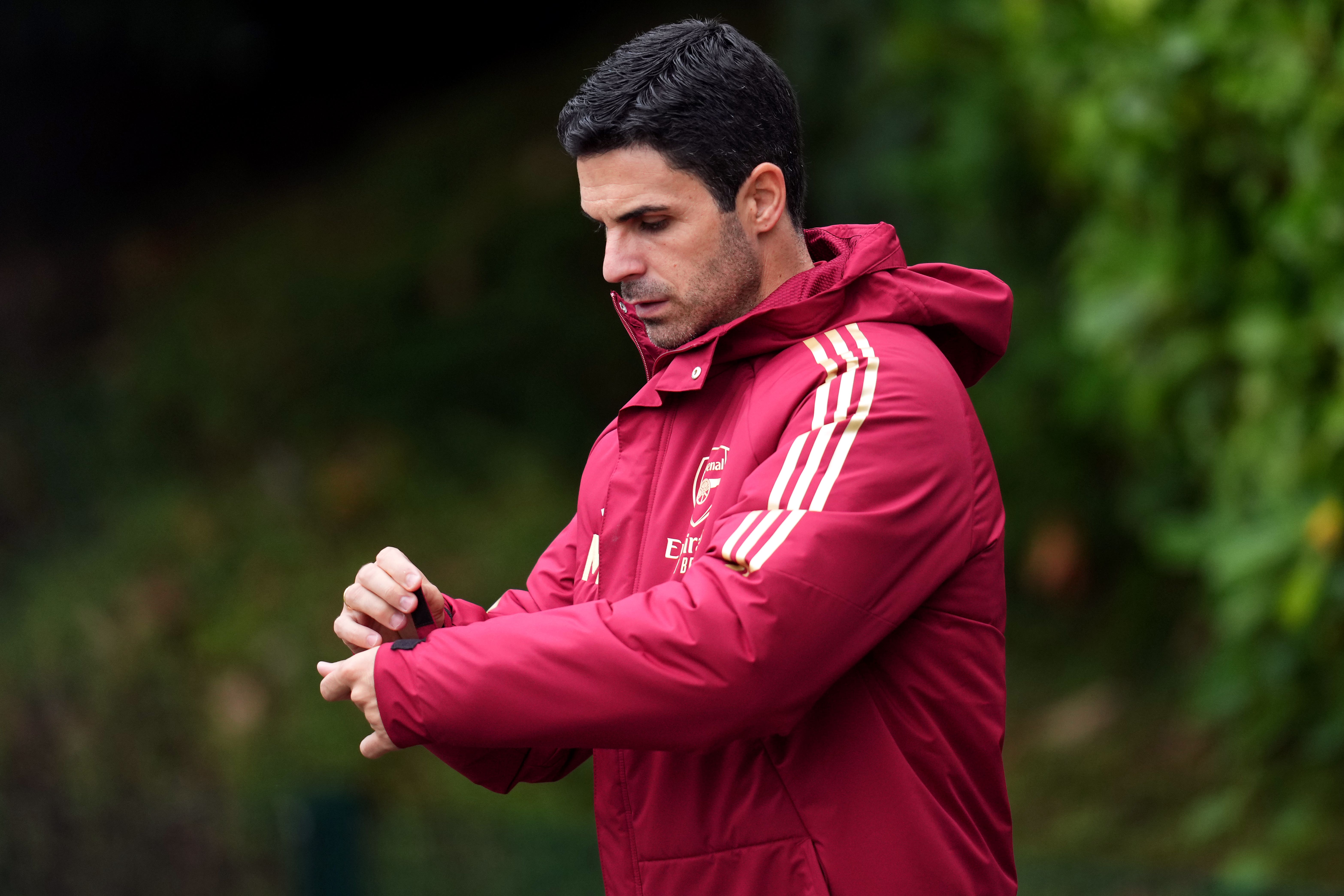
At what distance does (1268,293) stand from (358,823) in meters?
3.11

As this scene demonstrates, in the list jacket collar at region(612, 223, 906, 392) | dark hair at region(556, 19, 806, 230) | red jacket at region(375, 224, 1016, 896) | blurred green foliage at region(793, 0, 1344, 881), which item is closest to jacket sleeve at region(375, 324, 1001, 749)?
red jacket at region(375, 224, 1016, 896)

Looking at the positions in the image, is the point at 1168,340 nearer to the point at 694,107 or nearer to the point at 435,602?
the point at 694,107

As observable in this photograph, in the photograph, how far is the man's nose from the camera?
2.02 metres

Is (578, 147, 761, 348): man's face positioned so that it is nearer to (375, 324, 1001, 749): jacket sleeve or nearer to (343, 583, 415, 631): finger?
(375, 324, 1001, 749): jacket sleeve

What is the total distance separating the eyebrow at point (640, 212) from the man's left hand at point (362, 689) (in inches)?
25.6

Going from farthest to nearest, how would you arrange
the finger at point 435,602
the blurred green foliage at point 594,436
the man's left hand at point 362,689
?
the blurred green foliage at point 594,436
the finger at point 435,602
the man's left hand at point 362,689

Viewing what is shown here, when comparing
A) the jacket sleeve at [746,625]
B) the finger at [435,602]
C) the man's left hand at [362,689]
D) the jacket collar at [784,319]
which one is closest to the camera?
the jacket sleeve at [746,625]

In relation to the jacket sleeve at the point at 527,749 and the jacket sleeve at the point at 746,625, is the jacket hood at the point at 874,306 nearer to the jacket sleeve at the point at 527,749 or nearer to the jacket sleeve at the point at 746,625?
the jacket sleeve at the point at 746,625

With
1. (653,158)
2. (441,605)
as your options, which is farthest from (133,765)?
(653,158)

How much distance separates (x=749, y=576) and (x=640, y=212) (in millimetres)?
564

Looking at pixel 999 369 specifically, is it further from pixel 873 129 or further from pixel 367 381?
pixel 367 381

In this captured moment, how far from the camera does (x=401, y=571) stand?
201 cm

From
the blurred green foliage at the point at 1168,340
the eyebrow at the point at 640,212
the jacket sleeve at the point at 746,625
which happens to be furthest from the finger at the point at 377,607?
the blurred green foliage at the point at 1168,340

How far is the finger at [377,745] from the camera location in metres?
1.84
